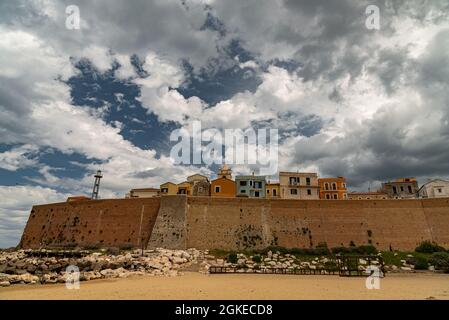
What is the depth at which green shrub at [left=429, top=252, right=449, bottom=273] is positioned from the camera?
2896 cm

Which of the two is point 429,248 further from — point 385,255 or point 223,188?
point 223,188

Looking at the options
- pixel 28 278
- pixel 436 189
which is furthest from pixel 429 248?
pixel 28 278

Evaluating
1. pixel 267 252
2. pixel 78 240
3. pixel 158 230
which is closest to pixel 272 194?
pixel 267 252

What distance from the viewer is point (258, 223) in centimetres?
3962

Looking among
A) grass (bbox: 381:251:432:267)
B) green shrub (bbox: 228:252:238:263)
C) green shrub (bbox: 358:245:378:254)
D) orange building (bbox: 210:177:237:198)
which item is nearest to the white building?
grass (bbox: 381:251:432:267)

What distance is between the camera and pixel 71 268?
79.3 ft

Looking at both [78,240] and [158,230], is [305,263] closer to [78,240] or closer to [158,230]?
[158,230]

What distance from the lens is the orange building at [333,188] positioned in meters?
54.1

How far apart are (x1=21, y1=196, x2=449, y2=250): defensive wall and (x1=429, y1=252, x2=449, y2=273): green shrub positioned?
448 centimetres

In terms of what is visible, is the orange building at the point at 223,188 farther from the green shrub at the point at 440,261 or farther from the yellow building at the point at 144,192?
the green shrub at the point at 440,261

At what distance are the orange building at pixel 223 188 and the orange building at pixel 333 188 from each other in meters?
17.2

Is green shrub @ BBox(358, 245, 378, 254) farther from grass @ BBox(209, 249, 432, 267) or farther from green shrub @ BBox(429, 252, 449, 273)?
green shrub @ BBox(429, 252, 449, 273)

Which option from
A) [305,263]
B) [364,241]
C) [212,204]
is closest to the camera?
[305,263]

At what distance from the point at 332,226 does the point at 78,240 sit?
3542cm
